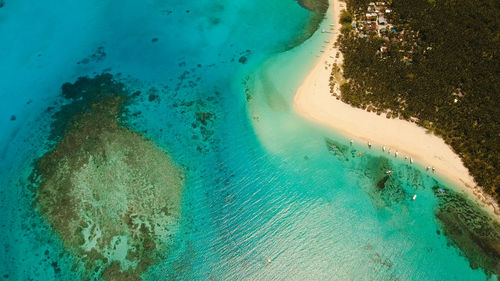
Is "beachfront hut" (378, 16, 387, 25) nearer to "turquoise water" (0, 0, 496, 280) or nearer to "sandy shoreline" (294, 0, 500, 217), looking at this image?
"sandy shoreline" (294, 0, 500, 217)

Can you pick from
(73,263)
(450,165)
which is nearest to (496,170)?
(450,165)

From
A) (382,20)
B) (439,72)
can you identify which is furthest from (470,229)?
(382,20)

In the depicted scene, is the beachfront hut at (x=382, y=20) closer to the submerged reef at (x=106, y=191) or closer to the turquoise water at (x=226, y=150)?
the turquoise water at (x=226, y=150)

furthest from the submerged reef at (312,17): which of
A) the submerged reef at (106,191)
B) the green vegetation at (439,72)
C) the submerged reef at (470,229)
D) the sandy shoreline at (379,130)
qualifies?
the submerged reef at (470,229)

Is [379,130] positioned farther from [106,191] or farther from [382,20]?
[106,191]

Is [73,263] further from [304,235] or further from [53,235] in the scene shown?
[304,235]

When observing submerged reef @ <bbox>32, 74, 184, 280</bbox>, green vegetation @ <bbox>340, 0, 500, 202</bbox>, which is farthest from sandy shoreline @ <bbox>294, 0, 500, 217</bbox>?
submerged reef @ <bbox>32, 74, 184, 280</bbox>
